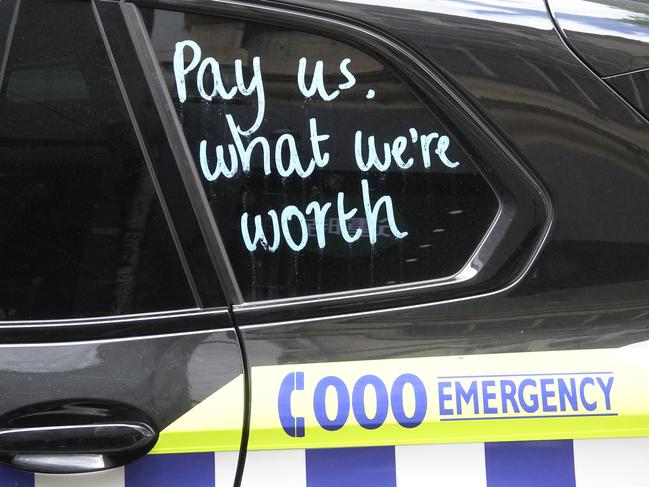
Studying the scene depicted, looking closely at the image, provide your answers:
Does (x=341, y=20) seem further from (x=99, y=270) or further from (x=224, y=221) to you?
(x=99, y=270)

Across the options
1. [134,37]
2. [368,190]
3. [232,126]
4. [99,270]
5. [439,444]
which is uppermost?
[134,37]

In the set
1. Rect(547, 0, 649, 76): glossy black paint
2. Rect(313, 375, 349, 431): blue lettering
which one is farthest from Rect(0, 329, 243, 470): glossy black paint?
Rect(547, 0, 649, 76): glossy black paint

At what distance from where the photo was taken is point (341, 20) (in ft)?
4.47

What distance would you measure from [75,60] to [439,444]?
32.5 inches

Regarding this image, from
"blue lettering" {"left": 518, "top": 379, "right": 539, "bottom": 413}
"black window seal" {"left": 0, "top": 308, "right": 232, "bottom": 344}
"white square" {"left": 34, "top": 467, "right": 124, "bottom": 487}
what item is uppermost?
"black window seal" {"left": 0, "top": 308, "right": 232, "bottom": 344}

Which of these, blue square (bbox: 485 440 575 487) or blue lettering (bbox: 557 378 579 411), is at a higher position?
blue lettering (bbox: 557 378 579 411)

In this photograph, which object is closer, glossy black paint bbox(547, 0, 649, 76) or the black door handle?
the black door handle

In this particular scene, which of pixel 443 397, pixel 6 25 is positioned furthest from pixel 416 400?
pixel 6 25

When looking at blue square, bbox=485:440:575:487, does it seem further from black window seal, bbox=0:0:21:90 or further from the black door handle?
black window seal, bbox=0:0:21:90

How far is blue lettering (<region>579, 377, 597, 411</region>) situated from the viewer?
128 cm

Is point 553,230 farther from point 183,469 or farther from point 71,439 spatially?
point 71,439

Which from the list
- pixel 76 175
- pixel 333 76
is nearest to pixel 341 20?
pixel 333 76

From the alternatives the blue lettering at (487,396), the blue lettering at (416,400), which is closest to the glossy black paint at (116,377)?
the blue lettering at (416,400)

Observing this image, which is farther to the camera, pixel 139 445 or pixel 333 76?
pixel 333 76
